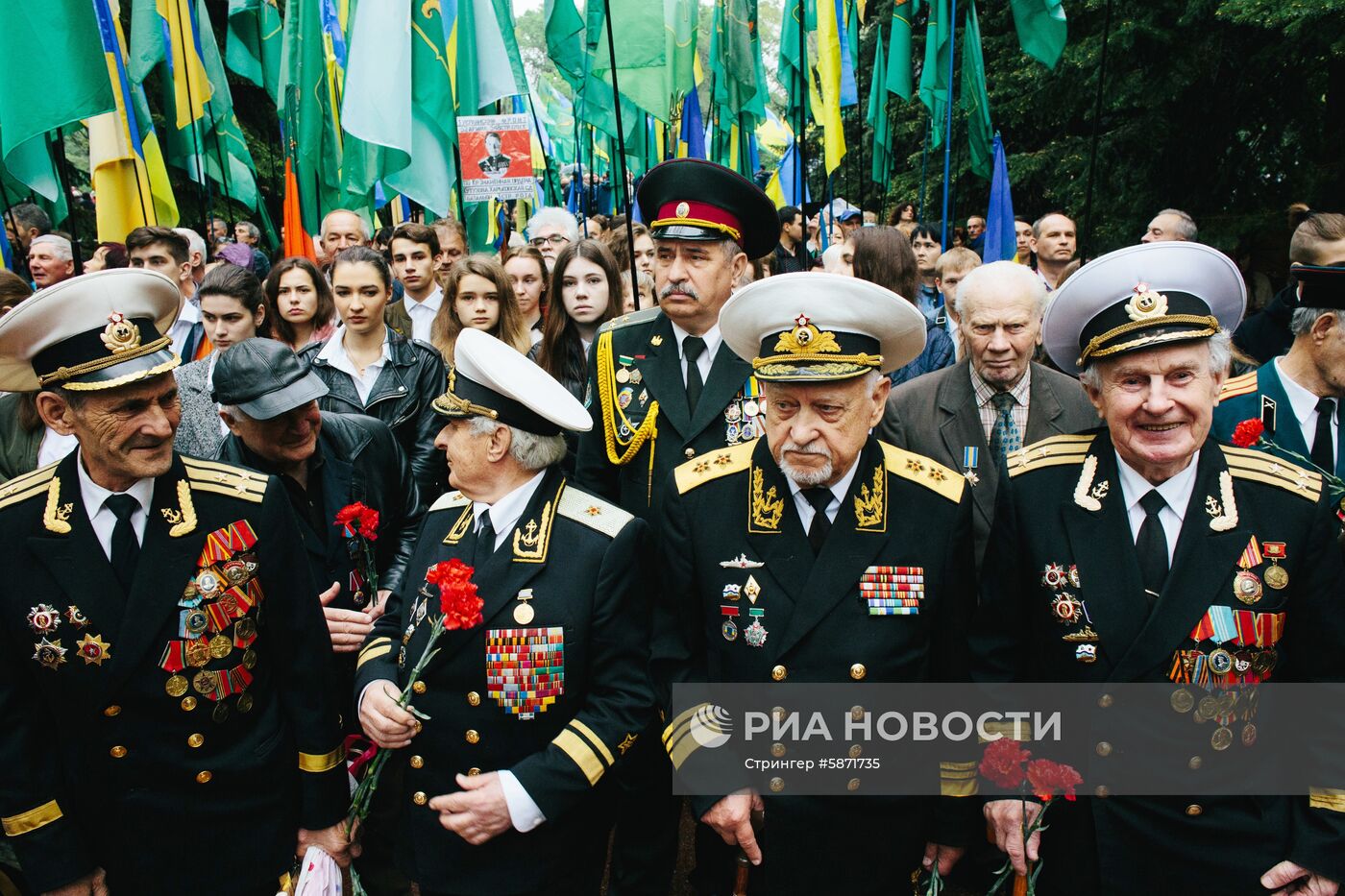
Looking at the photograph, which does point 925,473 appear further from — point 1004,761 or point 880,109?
point 880,109

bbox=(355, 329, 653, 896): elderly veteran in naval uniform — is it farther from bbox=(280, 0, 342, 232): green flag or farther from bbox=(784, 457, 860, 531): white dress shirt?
bbox=(280, 0, 342, 232): green flag

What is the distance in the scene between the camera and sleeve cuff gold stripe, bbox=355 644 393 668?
2.98m

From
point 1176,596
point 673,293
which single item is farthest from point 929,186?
point 1176,596

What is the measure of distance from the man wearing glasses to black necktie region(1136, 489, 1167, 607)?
650 cm

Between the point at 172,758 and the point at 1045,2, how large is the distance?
7594mm

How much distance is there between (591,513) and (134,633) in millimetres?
1253

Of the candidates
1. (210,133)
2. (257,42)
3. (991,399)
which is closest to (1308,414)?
(991,399)

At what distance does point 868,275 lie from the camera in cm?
553

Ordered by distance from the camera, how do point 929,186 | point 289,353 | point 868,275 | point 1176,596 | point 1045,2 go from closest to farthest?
1. point 1176,596
2. point 289,353
3. point 868,275
4. point 1045,2
5. point 929,186

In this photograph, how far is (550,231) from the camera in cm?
880

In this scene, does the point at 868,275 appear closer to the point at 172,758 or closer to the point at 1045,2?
the point at 1045,2

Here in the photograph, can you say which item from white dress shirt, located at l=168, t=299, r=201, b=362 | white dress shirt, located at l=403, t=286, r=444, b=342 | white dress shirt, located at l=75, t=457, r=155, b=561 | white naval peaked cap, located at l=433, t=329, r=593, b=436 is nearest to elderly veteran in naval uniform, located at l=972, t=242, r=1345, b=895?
white naval peaked cap, located at l=433, t=329, r=593, b=436

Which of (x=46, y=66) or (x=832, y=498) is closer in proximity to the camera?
(x=832, y=498)

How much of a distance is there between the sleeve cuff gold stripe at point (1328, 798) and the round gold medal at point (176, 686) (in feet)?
9.73
